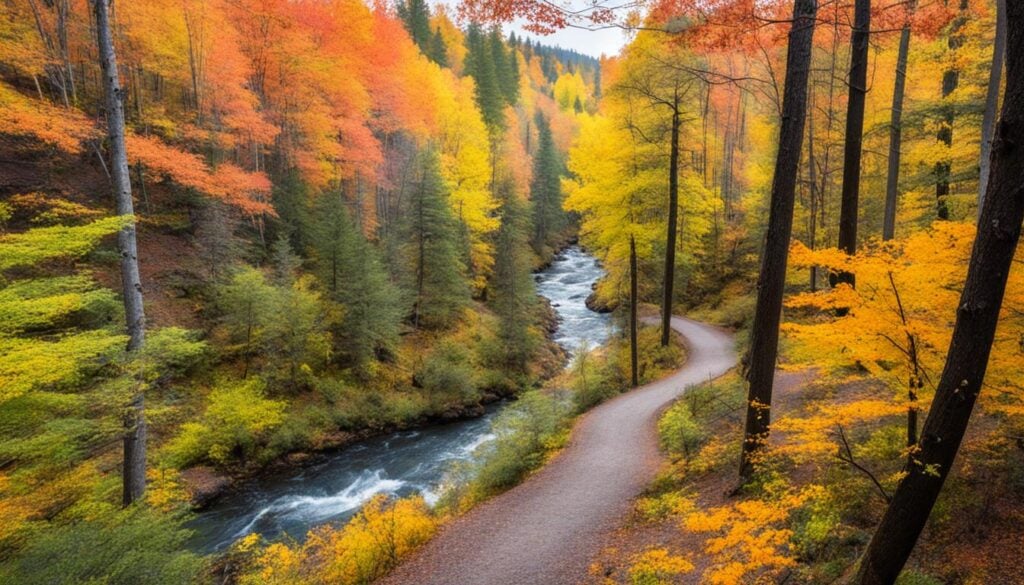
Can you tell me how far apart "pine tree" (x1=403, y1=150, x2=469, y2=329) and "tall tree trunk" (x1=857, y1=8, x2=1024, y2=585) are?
71.0 feet

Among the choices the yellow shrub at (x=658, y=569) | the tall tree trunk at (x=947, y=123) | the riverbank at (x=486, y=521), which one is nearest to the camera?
the yellow shrub at (x=658, y=569)

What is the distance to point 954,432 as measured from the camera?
11.9 feet

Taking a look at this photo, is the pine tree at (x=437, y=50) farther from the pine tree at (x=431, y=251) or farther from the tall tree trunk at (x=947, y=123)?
the tall tree trunk at (x=947, y=123)

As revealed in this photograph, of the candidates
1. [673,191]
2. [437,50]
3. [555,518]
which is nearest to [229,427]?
[555,518]

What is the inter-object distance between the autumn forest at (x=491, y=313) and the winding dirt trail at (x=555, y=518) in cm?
9

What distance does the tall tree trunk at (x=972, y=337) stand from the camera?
3170mm

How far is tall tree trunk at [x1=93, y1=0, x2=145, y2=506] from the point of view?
27.5ft

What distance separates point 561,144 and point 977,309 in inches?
2473

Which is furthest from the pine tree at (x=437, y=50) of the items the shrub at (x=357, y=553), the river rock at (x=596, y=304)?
the shrub at (x=357, y=553)

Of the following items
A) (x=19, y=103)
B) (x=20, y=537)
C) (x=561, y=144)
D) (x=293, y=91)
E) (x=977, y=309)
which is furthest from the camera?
(x=561, y=144)

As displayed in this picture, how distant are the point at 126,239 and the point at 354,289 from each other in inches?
435

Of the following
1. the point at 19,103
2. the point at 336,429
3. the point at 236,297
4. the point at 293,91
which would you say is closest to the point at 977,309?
the point at 336,429

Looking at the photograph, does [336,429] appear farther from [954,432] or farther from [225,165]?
[954,432]

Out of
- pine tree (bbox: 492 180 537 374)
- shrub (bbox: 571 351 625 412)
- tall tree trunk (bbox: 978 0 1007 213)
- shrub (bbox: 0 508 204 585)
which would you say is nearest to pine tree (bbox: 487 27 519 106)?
pine tree (bbox: 492 180 537 374)
